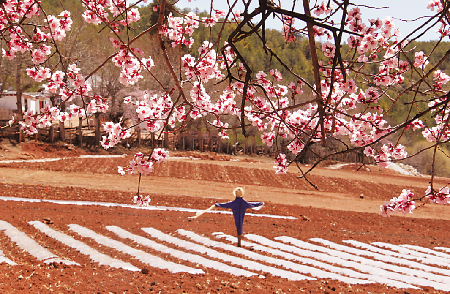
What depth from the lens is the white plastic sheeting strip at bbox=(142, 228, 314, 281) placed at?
536 cm

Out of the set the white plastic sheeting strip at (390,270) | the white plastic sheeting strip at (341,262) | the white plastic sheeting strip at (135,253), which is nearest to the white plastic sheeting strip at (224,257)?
the white plastic sheeting strip at (135,253)

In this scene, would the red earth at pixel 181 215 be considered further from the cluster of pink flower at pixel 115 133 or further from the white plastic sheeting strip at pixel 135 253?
the cluster of pink flower at pixel 115 133

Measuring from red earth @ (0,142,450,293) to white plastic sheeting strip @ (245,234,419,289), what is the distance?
304mm

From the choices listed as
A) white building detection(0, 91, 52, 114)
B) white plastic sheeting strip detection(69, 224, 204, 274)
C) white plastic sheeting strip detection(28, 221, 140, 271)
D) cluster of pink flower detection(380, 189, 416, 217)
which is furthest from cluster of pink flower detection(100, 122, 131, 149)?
white building detection(0, 91, 52, 114)

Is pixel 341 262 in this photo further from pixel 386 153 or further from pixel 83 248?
pixel 83 248

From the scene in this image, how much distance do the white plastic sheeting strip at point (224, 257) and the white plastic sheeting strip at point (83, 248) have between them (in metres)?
1.34

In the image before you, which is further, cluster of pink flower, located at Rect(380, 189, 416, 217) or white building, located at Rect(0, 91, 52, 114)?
white building, located at Rect(0, 91, 52, 114)

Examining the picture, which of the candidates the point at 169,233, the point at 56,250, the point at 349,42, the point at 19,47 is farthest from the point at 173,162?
the point at 349,42

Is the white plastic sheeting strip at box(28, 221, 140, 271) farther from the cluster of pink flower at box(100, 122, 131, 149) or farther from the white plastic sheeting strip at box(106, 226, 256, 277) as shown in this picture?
the cluster of pink flower at box(100, 122, 131, 149)

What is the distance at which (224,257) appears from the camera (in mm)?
6133

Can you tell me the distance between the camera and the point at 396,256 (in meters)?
7.19

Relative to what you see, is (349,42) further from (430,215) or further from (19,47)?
(430,215)

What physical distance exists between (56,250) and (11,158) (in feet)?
59.0

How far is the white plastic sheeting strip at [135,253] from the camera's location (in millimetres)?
5316
